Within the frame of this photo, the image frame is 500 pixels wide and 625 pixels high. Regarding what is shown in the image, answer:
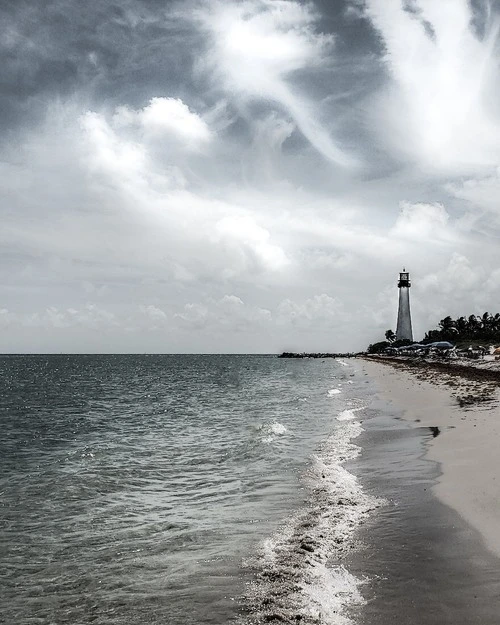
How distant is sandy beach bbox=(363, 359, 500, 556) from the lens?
1021 centimetres

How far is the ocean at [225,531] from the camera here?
286 inches

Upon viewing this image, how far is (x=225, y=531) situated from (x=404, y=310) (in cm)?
18089

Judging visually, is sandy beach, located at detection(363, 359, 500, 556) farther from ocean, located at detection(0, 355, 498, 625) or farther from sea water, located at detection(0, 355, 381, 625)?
sea water, located at detection(0, 355, 381, 625)

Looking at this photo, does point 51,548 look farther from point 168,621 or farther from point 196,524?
point 168,621

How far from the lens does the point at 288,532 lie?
10234mm

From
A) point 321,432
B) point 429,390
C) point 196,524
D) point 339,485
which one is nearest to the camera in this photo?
point 196,524

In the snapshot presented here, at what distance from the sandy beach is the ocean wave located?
2.09 m

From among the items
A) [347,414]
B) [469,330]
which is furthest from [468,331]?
[347,414]

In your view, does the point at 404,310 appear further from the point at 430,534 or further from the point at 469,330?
the point at 430,534

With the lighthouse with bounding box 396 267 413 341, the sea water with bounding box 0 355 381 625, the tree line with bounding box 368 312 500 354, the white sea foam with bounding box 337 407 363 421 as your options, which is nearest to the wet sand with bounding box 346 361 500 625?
the sea water with bounding box 0 355 381 625

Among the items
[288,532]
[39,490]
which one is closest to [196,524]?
[288,532]

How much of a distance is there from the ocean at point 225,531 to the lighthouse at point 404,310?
541 feet

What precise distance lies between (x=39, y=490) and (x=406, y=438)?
13666mm

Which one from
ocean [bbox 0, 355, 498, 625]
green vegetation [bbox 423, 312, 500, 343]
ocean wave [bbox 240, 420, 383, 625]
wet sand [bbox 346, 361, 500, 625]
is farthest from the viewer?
green vegetation [bbox 423, 312, 500, 343]
